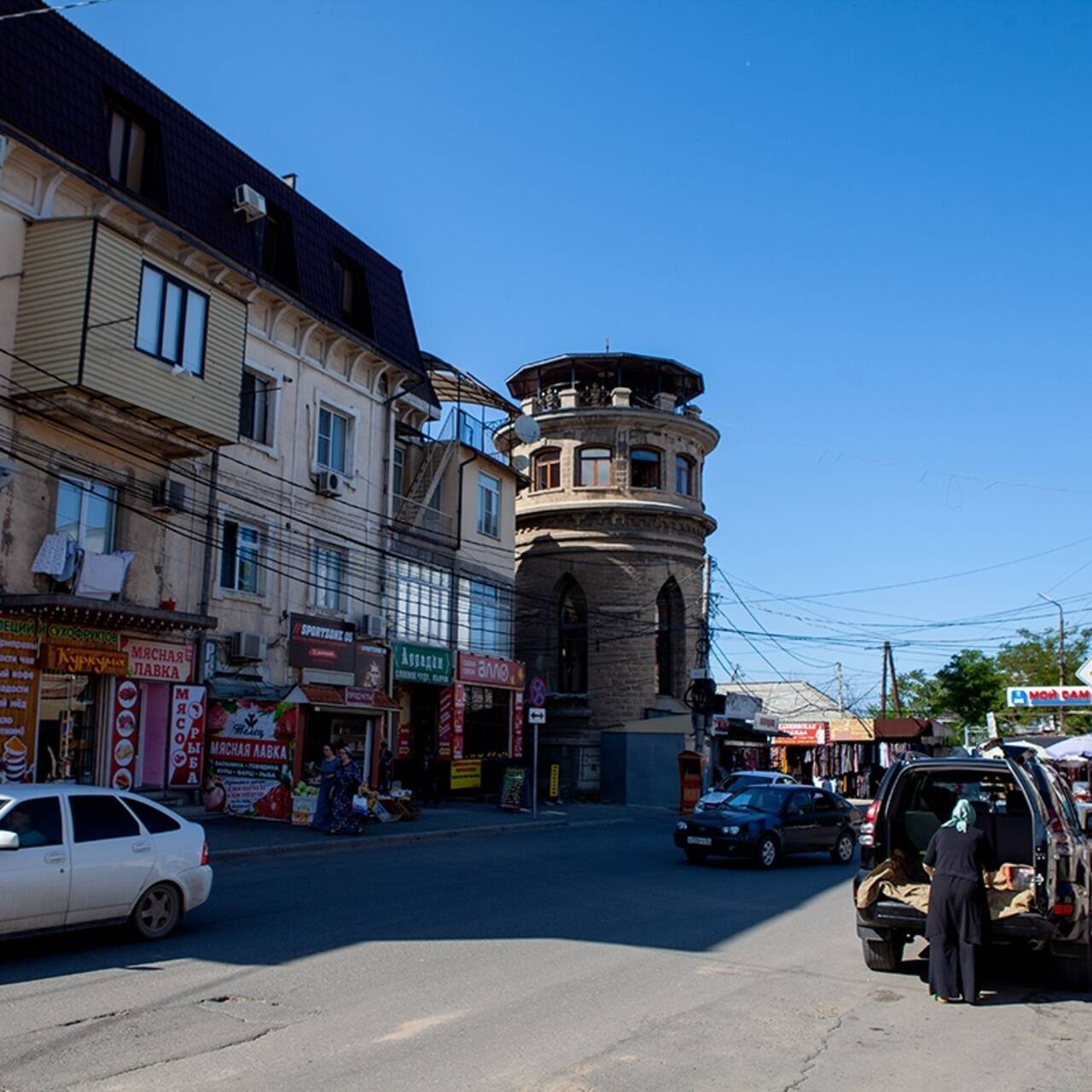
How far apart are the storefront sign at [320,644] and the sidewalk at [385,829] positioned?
3.99 metres

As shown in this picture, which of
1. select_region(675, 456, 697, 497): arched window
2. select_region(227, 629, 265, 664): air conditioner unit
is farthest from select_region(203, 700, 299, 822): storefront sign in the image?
select_region(675, 456, 697, 497): arched window

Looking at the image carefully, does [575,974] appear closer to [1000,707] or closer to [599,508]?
[599,508]

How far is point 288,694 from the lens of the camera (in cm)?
2169

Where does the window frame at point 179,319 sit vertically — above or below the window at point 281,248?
below

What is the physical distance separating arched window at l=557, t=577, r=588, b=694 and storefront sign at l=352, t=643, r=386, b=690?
42.2ft

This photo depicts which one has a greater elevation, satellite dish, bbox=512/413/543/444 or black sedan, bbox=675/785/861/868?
satellite dish, bbox=512/413/543/444

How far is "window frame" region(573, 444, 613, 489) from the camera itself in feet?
131

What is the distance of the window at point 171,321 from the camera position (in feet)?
65.2

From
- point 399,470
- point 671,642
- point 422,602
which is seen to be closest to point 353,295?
point 399,470

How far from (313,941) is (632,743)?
28.1 metres

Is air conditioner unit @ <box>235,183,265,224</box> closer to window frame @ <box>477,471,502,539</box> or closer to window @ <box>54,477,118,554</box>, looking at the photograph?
window @ <box>54,477,118,554</box>

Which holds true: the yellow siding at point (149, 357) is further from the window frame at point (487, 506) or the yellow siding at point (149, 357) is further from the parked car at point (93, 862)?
the window frame at point (487, 506)

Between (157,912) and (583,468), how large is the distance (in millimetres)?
31071

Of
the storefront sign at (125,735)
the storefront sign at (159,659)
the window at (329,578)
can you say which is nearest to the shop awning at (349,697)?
the window at (329,578)
